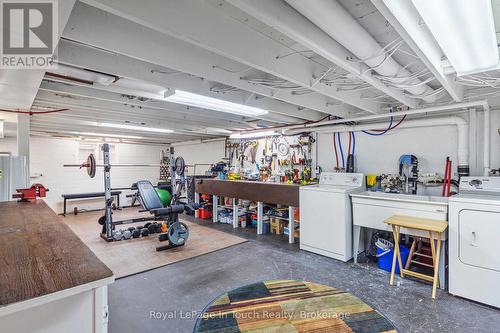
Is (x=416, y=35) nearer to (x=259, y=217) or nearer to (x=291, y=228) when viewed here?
(x=291, y=228)

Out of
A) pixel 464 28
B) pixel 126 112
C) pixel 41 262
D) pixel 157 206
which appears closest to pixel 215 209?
pixel 157 206

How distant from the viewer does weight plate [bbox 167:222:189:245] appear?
13.9ft

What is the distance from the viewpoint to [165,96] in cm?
287

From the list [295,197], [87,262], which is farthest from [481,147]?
[87,262]

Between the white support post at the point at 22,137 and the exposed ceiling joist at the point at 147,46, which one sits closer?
the exposed ceiling joist at the point at 147,46

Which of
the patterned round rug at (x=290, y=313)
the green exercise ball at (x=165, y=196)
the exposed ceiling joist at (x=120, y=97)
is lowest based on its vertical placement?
the patterned round rug at (x=290, y=313)

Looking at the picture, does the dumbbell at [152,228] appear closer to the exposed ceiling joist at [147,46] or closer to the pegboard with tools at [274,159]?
the pegboard with tools at [274,159]

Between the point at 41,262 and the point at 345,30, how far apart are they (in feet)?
6.40

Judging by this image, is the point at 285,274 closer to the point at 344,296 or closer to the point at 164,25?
the point at 344,296

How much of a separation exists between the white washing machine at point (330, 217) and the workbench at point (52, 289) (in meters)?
3.22

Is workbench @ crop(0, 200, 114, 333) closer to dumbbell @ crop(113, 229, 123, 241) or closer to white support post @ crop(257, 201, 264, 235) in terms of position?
dumbbell @ crop(113, 229, 123, 241)

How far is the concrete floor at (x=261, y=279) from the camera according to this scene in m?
2.25

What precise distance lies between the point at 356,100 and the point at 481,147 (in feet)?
5.80

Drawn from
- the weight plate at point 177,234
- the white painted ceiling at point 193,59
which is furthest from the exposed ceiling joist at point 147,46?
the weight plate at point 177,234
